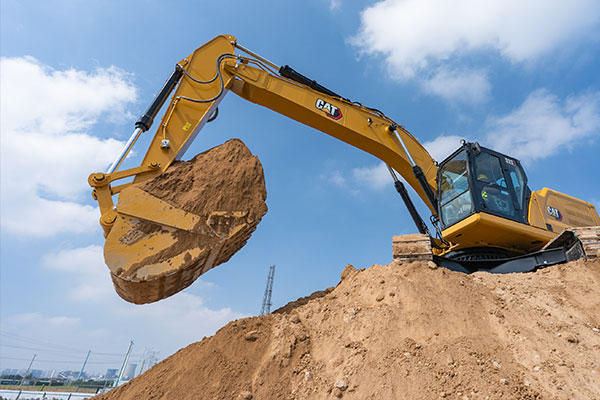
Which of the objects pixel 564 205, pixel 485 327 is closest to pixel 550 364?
pixel 485 327

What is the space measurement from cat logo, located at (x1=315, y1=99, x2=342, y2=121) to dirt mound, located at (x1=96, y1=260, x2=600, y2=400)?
10.3ft

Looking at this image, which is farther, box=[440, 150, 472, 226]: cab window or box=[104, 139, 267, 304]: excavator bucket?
box=[440, 150, 472, 226]: cab window

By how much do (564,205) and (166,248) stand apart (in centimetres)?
793

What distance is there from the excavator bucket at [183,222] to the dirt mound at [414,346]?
1139 mm

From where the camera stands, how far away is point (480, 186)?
664 cm

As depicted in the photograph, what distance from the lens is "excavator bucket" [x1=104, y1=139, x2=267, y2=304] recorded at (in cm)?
406

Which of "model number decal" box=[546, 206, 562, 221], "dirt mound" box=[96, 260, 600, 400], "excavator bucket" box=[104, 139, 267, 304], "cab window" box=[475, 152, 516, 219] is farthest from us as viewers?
"model number decal" box=[546, 206, 562, 221]

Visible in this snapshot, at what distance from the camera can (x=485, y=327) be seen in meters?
4.44

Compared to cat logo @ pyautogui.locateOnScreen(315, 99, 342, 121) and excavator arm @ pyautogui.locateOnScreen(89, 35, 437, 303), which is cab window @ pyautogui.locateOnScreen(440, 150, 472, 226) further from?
cat logo @ pyautogui.locateOnScreen(315, 99, 342, 121)

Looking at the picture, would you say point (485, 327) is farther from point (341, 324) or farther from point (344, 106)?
point (344, 106)

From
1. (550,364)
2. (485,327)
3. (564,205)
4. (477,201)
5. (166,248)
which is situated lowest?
(550,364)

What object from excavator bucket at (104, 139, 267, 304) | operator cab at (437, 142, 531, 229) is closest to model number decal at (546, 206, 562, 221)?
operator cab at (437, 142, 531, 229)

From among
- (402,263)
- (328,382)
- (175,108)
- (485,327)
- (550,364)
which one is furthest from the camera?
(402,263)

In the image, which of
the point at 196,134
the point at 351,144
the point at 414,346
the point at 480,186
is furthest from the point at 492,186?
the point at 196,134
